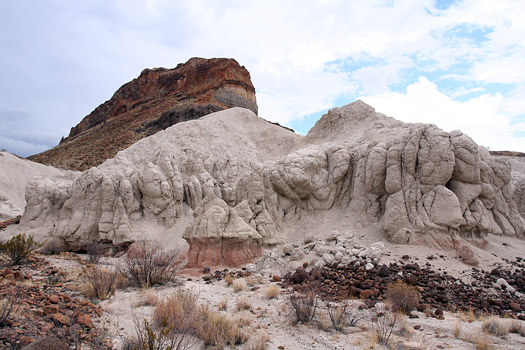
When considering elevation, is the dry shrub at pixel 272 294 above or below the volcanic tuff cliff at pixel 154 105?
below

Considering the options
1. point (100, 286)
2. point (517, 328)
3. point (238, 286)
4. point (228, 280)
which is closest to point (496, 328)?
point (517, 328)

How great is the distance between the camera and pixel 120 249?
15445mm

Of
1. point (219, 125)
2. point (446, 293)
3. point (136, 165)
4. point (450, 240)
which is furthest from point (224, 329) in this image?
point (219, 125)

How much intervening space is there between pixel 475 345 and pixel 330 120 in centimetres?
1511

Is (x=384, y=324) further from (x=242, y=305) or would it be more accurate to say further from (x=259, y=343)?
(x=242, y=305)

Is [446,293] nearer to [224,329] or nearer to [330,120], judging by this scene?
[224,329]

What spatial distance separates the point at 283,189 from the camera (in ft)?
52.6

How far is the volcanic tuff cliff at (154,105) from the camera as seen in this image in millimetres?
44919

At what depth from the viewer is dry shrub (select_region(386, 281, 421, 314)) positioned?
7.70 metres

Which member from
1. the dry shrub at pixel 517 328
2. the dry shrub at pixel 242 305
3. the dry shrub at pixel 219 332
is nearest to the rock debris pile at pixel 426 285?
the dry shrub at pixel 517 328

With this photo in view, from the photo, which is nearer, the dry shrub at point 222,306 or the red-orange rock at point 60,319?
the red-orange rock at point 60,319

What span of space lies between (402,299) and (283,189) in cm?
889

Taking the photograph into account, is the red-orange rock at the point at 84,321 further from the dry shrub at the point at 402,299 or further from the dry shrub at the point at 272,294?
the dry shrub at the point at 402,299

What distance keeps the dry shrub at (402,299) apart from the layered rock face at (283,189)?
13.5 ft
